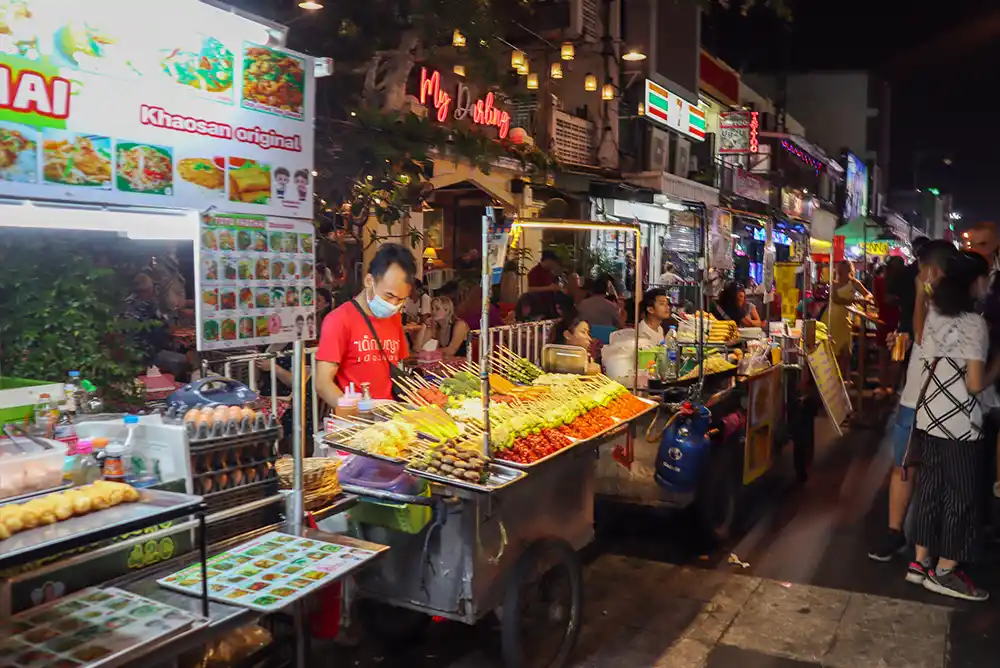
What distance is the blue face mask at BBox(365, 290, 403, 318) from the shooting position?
494cm

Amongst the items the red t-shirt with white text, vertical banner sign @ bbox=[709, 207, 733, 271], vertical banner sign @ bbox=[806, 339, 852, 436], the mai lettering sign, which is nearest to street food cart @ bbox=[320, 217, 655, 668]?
the red t-shirt with white text

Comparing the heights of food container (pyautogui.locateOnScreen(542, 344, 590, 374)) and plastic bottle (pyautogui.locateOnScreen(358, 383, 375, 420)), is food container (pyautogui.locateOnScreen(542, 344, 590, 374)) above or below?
above

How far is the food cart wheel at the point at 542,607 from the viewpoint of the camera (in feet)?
12.7

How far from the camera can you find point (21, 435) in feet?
9.94

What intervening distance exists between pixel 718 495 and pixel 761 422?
1041 mm

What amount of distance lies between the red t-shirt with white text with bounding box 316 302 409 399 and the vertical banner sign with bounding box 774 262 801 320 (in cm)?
600

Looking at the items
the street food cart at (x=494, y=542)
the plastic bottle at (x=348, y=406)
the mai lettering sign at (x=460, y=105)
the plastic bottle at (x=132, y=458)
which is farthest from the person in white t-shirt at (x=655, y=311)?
the plastic bottle at (x=132, y=458)

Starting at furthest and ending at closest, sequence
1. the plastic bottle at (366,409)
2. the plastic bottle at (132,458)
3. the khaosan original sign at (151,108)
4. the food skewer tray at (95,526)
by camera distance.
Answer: the plastic bottle at (366,409) → the plastic bottle at (132,458) → the khaosan original sign at (151,108) → the food skewer tray at (95,526)

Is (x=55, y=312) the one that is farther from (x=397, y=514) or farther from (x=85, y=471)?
(x=397, y=514)

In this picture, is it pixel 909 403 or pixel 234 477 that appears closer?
pixel 234 477

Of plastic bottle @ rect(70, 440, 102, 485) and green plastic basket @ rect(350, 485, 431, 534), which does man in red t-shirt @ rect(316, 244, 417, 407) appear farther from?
plastic bottle @ rect(70, 440, 102, 485)

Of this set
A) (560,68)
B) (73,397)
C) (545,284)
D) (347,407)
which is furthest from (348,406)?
(560,68)

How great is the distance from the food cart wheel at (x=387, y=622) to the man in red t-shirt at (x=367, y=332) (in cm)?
121

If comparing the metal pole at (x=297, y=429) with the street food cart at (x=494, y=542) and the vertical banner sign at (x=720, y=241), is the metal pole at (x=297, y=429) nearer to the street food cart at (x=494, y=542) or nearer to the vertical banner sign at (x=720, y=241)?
the street food cart at (x=494, y=542)
